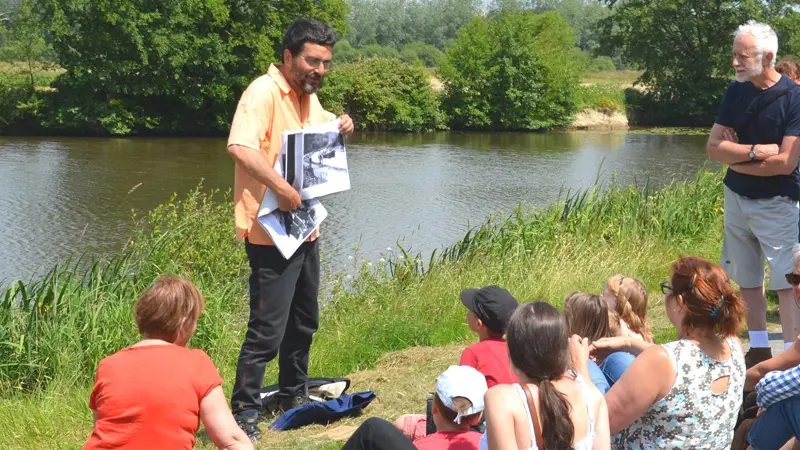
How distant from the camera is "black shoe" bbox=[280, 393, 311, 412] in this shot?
4.94 meters

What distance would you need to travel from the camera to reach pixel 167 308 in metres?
3.13

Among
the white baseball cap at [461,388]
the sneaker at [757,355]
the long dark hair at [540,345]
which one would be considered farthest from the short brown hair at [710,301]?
the sneaker at [757,355]

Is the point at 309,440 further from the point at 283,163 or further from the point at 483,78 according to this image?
the point at 483,78

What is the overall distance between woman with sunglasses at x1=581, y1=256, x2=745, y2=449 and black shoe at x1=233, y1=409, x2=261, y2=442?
1.80m

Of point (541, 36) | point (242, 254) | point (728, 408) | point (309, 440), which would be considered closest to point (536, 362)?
point (728, 408)

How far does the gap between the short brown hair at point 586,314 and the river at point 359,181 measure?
606 cm

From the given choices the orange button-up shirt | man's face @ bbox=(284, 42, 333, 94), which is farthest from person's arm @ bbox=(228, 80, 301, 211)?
man's face @ bbox=(284, 42, 333, 94)

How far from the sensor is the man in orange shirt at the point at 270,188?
4395mm

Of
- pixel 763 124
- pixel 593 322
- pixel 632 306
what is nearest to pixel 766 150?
pixel 763 124

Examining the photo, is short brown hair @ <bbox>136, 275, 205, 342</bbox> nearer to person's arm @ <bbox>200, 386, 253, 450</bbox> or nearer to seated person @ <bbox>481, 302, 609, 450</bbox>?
person's arm @ <bbox>200, 386, 253, 450</bbox>

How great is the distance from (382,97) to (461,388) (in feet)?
126

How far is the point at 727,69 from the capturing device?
5128 centimetres

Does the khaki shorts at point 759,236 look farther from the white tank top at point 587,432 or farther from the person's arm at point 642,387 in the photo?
the white tank top at point 587,432

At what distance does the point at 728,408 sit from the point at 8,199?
1609cm
